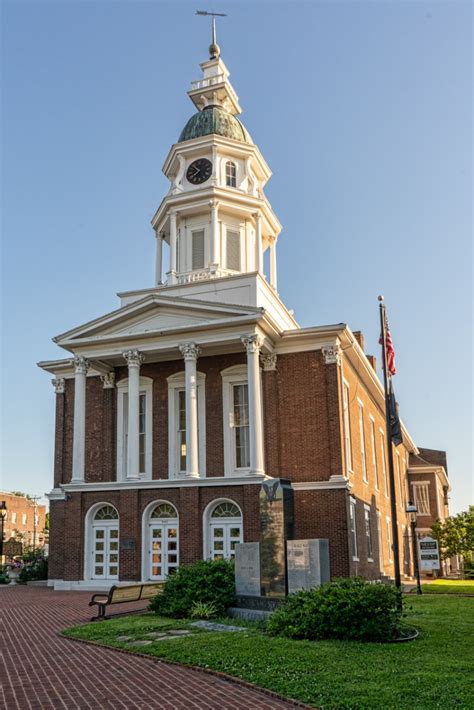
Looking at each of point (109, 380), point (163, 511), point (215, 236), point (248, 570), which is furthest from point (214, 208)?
point (248, 570)

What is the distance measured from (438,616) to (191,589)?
585 cm

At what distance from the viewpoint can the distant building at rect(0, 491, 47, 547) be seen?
9194 cm

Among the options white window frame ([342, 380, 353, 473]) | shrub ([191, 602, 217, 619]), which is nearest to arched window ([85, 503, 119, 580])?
white window frame ([342, 380, 353, 473])

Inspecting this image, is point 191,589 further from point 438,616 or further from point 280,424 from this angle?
point 280,424

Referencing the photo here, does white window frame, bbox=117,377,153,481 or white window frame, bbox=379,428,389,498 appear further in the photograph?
white window frame, bbox=379,428,389,498

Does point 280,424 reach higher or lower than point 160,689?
higher

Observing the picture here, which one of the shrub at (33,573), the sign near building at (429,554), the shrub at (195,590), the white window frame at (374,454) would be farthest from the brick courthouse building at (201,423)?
the shrub at (195,590)

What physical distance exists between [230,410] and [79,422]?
6.16 metres

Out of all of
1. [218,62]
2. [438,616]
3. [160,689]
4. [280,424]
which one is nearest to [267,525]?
[438,616]

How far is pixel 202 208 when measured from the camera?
1358 inches

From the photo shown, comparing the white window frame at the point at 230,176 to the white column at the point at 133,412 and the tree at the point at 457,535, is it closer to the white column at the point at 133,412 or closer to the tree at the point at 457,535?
the white column at the point at 133,412

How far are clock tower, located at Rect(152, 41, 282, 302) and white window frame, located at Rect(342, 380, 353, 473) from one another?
616 cm

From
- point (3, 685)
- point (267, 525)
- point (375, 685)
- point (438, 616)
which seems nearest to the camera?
point (375, 685)

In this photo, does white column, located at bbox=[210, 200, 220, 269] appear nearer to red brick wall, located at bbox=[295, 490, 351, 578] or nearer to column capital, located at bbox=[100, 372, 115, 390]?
column capital, located at bbox=[100, 372, 115, 390]
